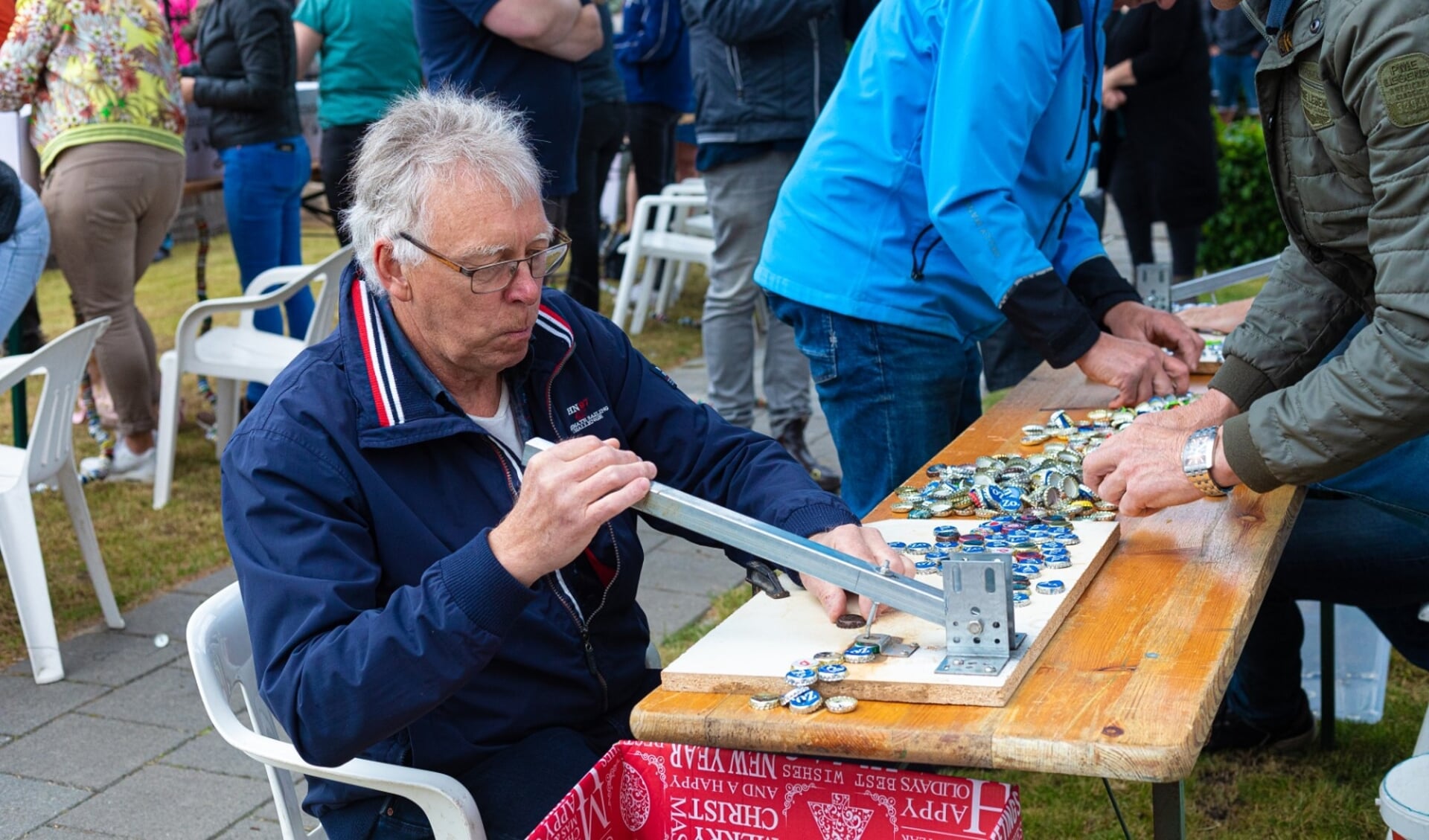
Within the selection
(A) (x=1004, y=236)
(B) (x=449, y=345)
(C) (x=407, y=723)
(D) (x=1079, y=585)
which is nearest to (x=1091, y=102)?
(A) (x=1004, y=236)

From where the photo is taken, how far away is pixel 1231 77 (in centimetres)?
1431

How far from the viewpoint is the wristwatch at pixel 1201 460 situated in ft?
6.41

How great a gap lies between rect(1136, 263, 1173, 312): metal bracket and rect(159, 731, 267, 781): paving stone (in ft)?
7.97

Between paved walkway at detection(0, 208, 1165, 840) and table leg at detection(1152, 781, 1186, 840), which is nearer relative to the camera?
table leg at detection(1152, 781, 1186, 840)

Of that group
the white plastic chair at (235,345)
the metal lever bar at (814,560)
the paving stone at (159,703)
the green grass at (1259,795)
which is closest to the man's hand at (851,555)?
the metal lever bar at (814,560)

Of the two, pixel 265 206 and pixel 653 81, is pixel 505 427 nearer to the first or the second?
pixel 265 206

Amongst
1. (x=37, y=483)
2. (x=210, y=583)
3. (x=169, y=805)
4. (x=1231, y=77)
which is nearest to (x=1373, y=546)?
(x=169, y=805)

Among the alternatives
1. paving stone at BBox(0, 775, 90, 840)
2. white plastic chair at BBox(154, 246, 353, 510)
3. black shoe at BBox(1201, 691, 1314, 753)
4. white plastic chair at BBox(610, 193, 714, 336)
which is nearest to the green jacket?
black shoe at BBox(1201, 691, 1314, 753)

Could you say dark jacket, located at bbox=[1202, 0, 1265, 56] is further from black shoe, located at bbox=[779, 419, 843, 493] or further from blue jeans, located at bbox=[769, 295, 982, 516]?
blue jeans, located at bbox=[769, 295, 982, 516]

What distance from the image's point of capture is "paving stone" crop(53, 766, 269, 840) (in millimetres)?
2965

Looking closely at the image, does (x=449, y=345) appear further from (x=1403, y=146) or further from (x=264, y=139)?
(x=264, y=139)

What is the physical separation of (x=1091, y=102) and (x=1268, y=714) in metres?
1.47

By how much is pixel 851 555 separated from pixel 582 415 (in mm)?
563

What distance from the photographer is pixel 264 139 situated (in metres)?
5.87
